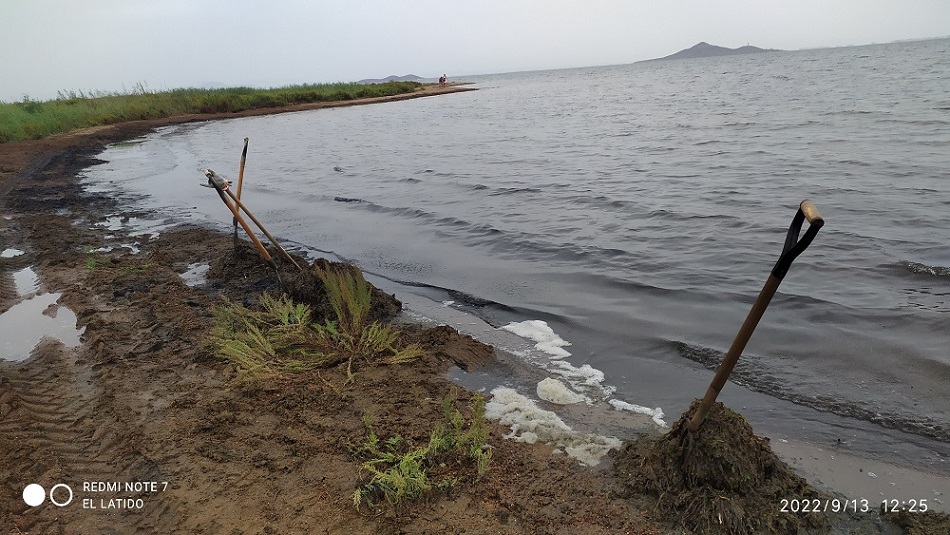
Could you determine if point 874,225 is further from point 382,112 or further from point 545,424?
point 382,112

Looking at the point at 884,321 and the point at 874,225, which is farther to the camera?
the point at 874,225

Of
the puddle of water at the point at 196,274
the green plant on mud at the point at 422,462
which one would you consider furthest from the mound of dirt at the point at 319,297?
the green plant on mud at the point at 422,462

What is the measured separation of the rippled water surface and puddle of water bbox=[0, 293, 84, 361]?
3427 millimetres

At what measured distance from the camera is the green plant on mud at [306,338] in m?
4.13

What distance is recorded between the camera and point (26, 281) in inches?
250

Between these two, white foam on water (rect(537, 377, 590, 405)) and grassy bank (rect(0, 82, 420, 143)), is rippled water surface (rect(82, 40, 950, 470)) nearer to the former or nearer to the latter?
white foam on water (rect(537, 377, 590, 405))

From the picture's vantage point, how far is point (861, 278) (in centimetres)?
604

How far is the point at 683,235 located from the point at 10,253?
9735 mm

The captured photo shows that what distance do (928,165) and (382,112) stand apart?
2989 cm

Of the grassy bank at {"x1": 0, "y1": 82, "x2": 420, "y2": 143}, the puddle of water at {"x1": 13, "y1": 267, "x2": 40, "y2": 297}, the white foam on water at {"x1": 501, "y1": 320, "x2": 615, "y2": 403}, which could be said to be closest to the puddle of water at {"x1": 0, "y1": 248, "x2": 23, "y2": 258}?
the puddle of water at {"x1": 13, "y1": 267, "x2": 40, "y2": 297}

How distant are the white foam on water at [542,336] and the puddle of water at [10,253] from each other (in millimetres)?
7037

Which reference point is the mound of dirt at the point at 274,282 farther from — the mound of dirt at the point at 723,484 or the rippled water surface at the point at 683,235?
the mound of dirt at the point at 723,484

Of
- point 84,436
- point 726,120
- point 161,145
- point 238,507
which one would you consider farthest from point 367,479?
point 161,145

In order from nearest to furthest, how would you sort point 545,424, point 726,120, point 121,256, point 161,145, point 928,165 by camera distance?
point 545,424, point 121,256, point 928,165, point 726,120, point 161,145
